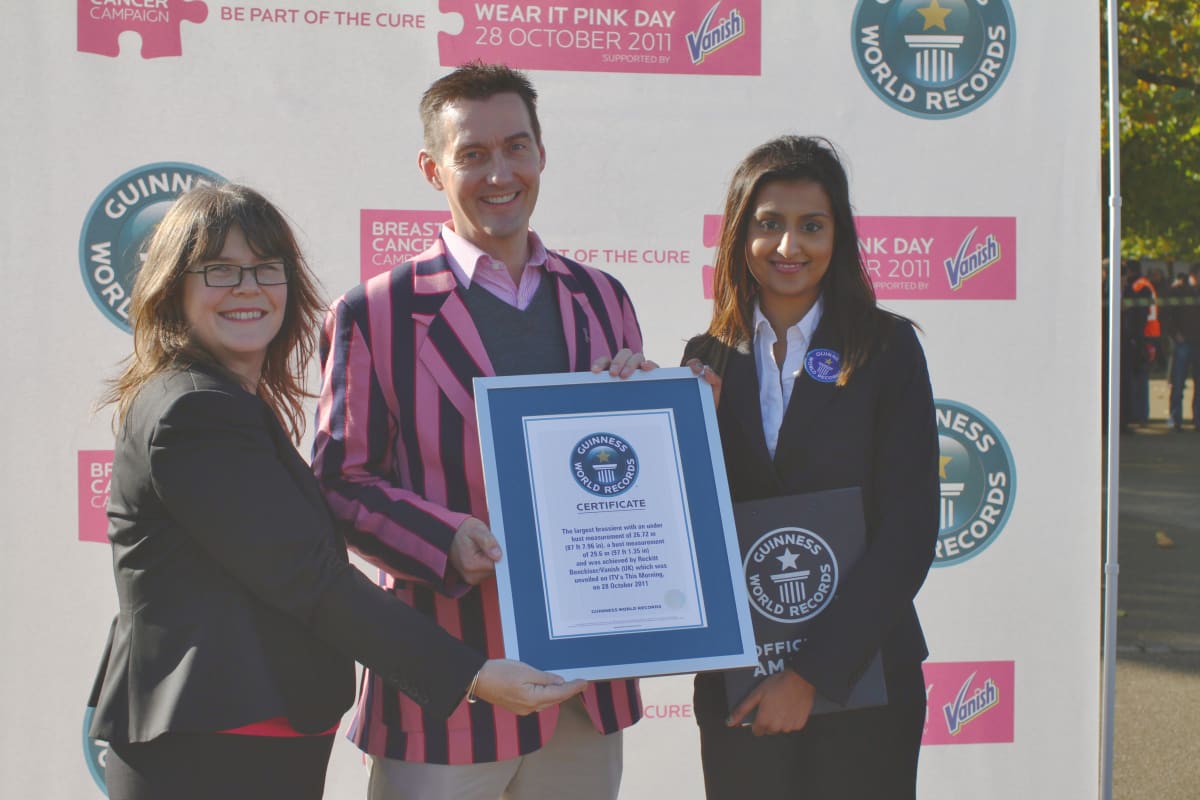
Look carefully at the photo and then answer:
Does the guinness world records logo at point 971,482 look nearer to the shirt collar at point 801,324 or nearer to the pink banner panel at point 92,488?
the shirt collar at point 801,324

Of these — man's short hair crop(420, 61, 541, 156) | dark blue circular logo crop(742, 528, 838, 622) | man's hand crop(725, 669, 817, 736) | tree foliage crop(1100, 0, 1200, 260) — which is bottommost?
man's hand crop(725, 669, 817, 736)

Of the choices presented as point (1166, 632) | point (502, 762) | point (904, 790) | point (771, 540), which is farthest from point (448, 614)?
point (1166, 632)

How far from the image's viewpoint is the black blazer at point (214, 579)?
68.1 inches

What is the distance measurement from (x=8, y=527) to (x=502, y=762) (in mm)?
1780

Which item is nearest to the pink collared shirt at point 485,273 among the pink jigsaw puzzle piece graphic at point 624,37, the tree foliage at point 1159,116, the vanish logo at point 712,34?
the pink jigsaw puzzle piece graphic at point 624,37

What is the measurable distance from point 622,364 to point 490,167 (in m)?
0.47

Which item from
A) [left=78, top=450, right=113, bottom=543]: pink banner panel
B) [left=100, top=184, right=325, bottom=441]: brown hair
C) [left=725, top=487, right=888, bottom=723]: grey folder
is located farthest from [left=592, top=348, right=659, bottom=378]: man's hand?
[left=78, top=450, right=113, bottom=543]: pink banner panel

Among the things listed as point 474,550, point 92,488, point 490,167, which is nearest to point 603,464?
point 474,550

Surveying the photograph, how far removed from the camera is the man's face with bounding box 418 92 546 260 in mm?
2240

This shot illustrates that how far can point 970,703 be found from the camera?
3.57 meters

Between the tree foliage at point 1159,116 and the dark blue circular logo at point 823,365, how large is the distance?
7.32 meters

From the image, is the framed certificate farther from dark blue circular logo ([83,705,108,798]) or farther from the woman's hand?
dark blue circular logo ([83,705,108,798])

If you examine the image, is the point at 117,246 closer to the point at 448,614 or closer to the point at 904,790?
the point at 448,614

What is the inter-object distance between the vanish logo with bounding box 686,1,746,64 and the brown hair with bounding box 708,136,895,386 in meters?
1.07
